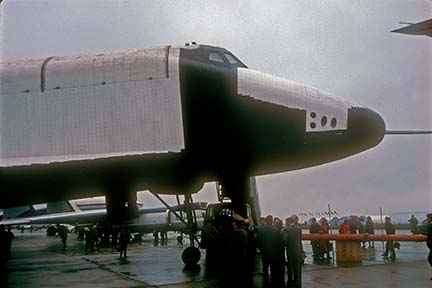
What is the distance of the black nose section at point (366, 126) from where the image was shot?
→ 11.6 metres

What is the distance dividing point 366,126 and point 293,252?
148 inches

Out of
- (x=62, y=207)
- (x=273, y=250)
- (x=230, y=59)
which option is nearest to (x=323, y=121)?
(x=230, y=59)

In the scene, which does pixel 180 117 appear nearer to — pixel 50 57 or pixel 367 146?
pixel 50 57

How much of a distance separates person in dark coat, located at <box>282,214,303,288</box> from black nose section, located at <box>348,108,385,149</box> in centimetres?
282

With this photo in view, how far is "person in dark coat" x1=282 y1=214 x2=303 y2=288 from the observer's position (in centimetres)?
1007

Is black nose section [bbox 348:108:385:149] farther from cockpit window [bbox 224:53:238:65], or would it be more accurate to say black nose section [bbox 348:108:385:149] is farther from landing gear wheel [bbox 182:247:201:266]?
landing gear wheel [bbox 182:247:201:266]

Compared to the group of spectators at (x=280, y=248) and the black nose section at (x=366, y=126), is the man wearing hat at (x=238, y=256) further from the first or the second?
the black nose section at (x=366, y=126)

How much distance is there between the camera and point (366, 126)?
38.3 feet

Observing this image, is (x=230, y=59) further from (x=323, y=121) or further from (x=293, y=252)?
(x=293, y=252)

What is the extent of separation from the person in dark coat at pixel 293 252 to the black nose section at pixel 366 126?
9.24ft

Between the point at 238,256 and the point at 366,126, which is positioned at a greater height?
the point at 366,126

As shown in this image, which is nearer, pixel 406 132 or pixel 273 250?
pixel 273 250

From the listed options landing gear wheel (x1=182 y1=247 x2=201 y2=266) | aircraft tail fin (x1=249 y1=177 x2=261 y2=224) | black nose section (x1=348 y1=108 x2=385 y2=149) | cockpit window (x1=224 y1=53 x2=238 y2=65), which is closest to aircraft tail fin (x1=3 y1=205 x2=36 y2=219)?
aircraft tail fin (x1=249 y1=177 x2=261 y2=224)

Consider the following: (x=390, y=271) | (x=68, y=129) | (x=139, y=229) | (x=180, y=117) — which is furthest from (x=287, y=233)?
(x=139, y=229)
